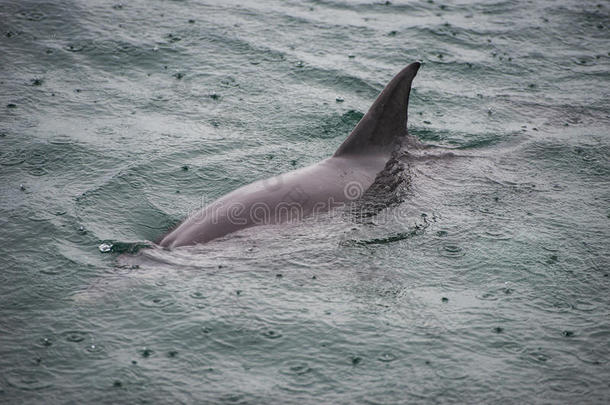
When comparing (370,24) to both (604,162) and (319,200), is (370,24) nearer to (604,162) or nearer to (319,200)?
(604,162)

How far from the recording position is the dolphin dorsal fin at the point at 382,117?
29.4 feet

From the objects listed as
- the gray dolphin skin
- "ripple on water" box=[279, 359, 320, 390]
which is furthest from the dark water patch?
"ripple on water" box=[279, 359, 320, 390]

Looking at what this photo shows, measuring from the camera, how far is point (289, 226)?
793 cm

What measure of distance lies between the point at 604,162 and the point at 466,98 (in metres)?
2.98

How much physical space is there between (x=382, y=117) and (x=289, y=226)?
7.16ft

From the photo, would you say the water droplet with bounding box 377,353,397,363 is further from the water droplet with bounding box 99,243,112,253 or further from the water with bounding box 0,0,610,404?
the water droplet with bounding box 99,243,112,253

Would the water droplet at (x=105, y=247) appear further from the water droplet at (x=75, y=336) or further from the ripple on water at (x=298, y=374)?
the ripple on water at (x=298, y=374)

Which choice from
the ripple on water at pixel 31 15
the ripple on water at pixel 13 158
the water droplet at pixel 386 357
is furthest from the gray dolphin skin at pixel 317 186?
the ripple on water at pixel 31 15

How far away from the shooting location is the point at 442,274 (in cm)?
748

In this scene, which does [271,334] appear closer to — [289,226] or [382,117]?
[289,226]

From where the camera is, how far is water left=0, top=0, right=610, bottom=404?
600 centimetres

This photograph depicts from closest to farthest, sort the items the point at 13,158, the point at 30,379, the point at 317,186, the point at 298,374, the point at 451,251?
the point at 30,379, the point at 298,374, the point at 451,251, the point at 317,186, the point at 13,158

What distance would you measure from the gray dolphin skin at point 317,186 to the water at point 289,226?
0.91 feet

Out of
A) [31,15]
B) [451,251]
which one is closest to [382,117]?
[451,251]
